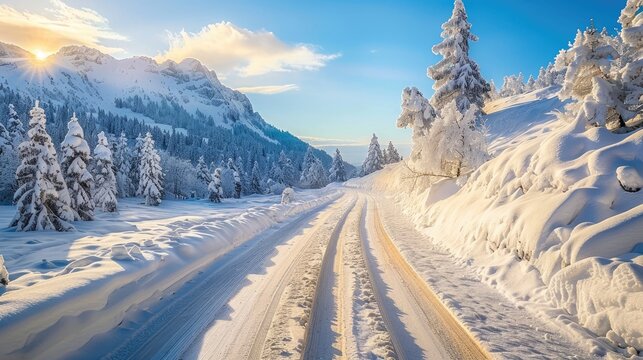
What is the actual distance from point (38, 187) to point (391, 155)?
8373 cm

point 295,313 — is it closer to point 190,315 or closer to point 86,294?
point 190,315

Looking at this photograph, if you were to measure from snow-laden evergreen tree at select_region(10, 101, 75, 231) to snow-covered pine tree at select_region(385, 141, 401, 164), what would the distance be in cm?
8176

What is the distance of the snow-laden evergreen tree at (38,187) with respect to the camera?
2116 cm

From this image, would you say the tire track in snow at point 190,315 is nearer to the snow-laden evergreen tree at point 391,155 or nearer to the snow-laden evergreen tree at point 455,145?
the snow-laden evergreen tree at point 455,145

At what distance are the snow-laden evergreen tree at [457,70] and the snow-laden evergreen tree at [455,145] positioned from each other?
1366 centimetres

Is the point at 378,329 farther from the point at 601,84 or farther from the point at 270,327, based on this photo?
the point at 601,84

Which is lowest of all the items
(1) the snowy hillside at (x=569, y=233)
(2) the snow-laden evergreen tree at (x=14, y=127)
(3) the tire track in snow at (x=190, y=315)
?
(3) the tire track in snow at (x=190, y=315)

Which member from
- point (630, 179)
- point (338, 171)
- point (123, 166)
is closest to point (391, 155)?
point (338, 171)

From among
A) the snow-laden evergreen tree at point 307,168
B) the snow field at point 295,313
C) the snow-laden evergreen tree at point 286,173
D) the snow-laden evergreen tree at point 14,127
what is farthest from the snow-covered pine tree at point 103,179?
the snow-laden evergreen tree at point 307,168

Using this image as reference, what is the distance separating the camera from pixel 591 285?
18.4 ft

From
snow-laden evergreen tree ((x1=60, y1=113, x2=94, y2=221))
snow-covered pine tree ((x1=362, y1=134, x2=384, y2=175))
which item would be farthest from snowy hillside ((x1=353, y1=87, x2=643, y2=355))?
snow-covered pine tree ((x1=362, y1=134, x2=384, y2=175))

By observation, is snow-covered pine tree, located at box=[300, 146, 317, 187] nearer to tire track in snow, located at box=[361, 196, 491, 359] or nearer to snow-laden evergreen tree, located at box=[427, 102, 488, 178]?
snow-laden evergreen tree, located at box=[427, 102, 488, 178]

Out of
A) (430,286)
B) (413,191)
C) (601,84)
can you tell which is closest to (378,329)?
(430,286)

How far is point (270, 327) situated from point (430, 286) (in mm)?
3784
